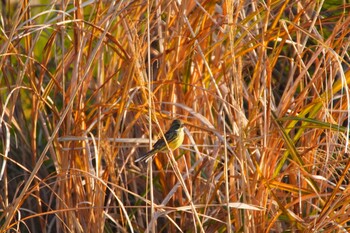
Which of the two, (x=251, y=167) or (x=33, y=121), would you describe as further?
(x=33, y=121)

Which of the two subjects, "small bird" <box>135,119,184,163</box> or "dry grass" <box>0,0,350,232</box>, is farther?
"small bird" <box>135,119,184,163</box>

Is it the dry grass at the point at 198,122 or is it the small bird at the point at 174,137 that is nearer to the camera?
the dry grass at the point at 198,122

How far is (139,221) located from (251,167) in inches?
20.3

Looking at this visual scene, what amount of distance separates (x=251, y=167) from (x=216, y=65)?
39 centimetres

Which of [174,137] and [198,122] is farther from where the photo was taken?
[198,122]

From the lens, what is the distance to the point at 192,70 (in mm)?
2430

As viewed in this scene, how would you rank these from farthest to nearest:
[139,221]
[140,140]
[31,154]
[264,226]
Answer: [31,154] → [139,221] → [140,140] → [264,226]

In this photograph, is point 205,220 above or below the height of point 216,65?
below

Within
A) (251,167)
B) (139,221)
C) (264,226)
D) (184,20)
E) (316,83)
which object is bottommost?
(139,221)

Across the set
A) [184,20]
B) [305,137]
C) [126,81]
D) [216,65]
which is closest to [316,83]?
[305,137]

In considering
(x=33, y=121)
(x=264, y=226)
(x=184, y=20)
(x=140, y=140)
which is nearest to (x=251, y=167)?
(x=264, y=226)

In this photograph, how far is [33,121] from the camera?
2.32 meters

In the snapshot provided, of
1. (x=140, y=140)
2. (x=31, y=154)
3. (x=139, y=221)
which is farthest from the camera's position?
(x=31, y=154)

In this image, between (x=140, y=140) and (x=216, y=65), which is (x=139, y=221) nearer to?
(x=140, y=140)
